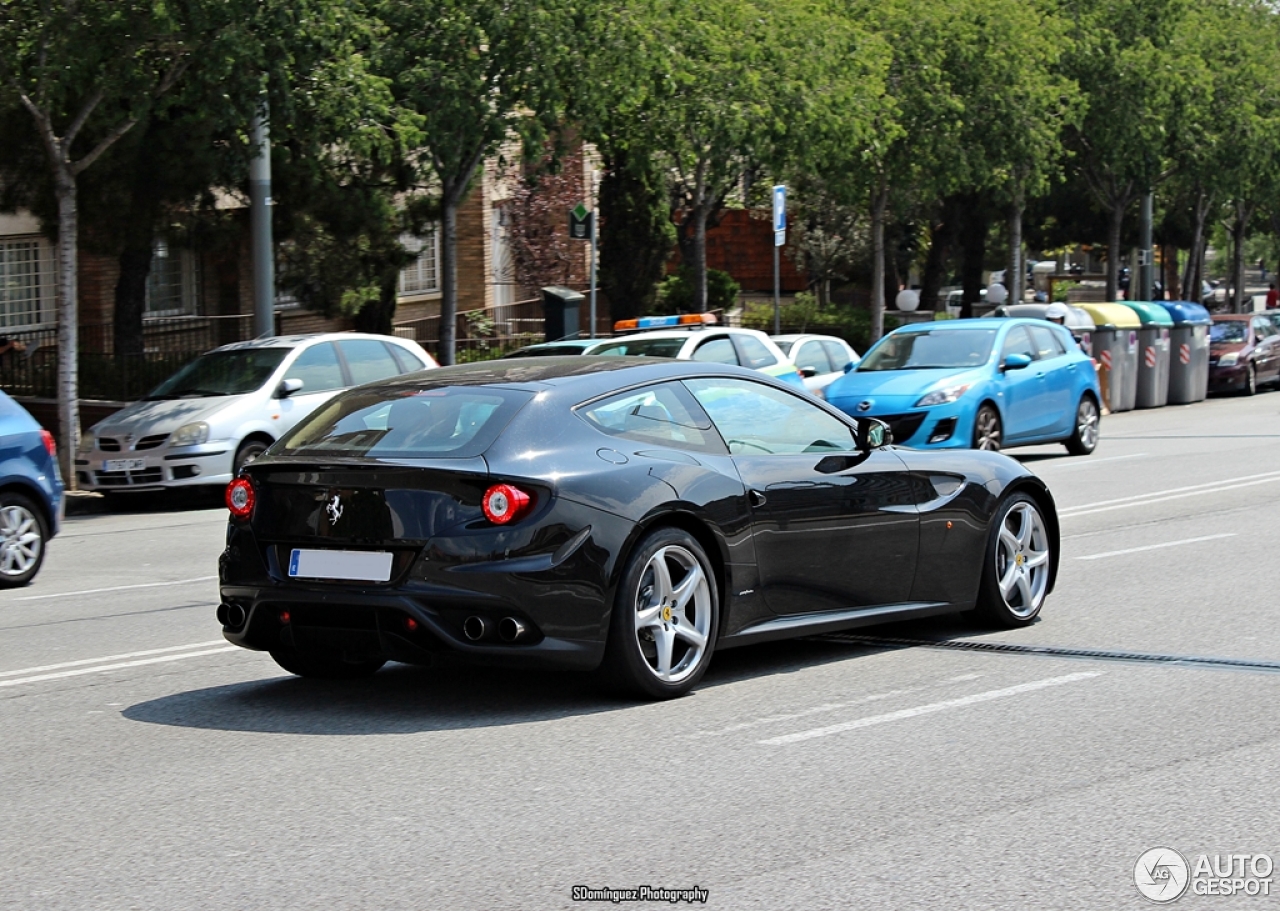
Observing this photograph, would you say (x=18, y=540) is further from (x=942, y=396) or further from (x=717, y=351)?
(x=942, y=396)

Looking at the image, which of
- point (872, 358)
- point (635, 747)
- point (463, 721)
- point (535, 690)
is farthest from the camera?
point (872, 358)

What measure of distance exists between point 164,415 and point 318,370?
1666 millimetres

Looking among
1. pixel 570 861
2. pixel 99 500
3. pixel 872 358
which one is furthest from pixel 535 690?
pixel 872 358

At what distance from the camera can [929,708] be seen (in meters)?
7.20

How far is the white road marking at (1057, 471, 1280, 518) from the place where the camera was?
15.0 metres

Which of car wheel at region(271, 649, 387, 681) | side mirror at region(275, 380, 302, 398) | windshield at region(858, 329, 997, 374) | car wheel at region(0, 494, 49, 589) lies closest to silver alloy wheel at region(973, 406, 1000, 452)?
windshield at region(858, 329, 997, 374)

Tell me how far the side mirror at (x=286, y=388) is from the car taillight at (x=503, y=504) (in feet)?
38.2

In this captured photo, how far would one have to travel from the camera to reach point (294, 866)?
5133mm

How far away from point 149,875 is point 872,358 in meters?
15.8

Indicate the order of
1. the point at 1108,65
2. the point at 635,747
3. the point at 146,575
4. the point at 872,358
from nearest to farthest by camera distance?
1. the point at 635,747
2. the point at 146,575
3. the point at 872,358
4. the point at 1108,65

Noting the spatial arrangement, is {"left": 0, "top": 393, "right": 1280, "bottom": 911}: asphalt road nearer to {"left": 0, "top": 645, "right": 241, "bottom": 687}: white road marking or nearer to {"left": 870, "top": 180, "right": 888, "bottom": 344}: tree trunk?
{"left": 0, "top": 645, "right": 241, "bottom": 687}: white road marking

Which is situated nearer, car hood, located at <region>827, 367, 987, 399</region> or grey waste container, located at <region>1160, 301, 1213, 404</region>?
car hood, located at <region>827, 367, 987, 399</region>

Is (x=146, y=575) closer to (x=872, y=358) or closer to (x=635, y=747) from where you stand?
(x=635, y=747)

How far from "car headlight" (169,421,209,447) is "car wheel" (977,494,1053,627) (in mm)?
10283
